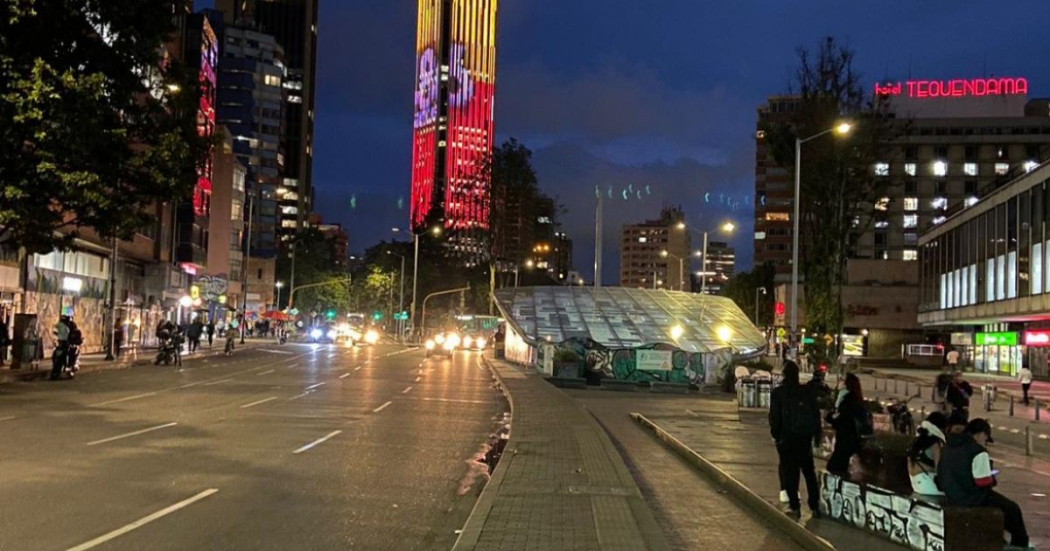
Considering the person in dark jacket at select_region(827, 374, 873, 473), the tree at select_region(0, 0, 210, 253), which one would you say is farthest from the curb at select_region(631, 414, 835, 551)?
the tree at select_region(0, 0, 210, 253)

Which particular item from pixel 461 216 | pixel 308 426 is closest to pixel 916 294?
pixel 461 216

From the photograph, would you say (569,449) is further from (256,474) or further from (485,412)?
(485,412)

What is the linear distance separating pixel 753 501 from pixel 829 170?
2582cm

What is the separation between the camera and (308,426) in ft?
57.3

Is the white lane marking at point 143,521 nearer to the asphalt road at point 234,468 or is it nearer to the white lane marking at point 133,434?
the asphalt road at point 234,468

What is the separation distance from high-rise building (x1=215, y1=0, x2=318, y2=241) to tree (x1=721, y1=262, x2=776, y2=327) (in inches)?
3008

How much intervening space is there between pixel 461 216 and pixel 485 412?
6785cm

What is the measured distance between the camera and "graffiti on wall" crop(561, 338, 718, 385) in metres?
38.3

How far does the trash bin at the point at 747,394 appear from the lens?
78.6ft

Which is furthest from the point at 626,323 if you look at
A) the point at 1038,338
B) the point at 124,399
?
the point at 124,399

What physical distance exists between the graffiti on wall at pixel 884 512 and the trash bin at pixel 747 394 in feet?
47.0

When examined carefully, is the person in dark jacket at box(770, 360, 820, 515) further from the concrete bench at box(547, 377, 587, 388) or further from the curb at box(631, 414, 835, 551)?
the concrete bench at box(547, 377, 587, 388)

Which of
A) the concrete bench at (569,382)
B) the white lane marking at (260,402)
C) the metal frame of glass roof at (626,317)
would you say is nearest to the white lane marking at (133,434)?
the white lane marking at (260,402)

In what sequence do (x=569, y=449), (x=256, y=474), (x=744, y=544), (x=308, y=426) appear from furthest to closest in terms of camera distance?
(x=308, y=426)
(x=569, y=449)
(x=256, y=474)
(x=744, y=544)
